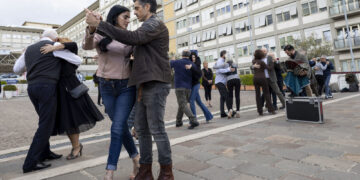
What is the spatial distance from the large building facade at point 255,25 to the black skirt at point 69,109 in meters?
25.3

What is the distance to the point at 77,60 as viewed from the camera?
3.11m

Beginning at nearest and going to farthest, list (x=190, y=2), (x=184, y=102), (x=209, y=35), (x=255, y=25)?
(x=184, y=102) → (x=255, y=25) → (x=209, y=35) → (x=190, y=2)

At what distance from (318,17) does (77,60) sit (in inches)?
1076

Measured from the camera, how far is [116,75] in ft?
7.55

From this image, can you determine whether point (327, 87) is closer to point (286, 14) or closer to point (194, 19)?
point (286, 14)

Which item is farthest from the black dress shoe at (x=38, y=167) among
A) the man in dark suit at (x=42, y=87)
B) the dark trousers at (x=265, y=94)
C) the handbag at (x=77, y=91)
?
the dark trousers at (x=265, y=94)

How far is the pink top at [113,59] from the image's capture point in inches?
89.6

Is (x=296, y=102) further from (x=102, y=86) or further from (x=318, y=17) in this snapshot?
(x=318, y=17)

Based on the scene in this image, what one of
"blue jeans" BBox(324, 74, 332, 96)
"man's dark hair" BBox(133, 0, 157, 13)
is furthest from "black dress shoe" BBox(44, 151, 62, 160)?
"blue jeans" BBox(324, 74, 332, 96)

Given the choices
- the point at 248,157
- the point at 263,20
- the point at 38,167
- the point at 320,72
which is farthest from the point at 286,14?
the point at 38,167

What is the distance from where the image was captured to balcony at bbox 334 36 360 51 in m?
22.3

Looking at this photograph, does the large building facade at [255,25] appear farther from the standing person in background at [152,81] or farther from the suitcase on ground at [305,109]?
the standing person in background at [152,81]

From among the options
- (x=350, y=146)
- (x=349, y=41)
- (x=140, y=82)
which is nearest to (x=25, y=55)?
(x=140, y=82)

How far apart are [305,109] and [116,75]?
13.5 ft
